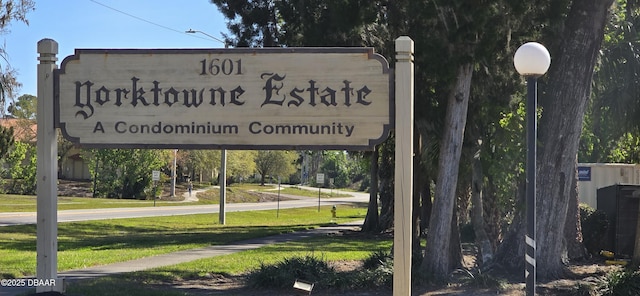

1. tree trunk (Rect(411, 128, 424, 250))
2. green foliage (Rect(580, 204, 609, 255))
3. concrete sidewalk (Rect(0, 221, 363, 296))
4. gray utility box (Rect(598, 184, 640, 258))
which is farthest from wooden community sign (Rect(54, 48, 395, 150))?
green foliage (Rect(580, 204, 609, 255))

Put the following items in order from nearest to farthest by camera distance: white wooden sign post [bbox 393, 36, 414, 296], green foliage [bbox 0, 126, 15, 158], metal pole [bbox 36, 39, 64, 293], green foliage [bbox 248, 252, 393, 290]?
white wooden sign post [bbox 393, 36, 414, 296] → metal pole [bbox 36, 39, 64, 293] → green foliage [bbox 248, 252, 393, 290] → green foliage [bbox 0, 126, 15, 158]

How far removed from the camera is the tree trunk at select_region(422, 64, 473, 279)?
11.2 m

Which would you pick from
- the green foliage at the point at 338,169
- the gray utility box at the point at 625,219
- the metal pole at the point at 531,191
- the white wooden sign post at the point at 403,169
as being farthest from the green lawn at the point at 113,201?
the metal pole at the point at 531,191

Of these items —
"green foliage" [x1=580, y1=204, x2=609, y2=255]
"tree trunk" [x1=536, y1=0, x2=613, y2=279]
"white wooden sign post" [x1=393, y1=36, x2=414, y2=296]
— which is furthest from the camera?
"green foliage" [x1=580, y1=204, x2=609, y2=255]

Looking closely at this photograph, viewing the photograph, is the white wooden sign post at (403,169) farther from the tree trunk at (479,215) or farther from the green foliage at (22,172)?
the green foliage at (22,172)

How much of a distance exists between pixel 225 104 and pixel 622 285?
612cm

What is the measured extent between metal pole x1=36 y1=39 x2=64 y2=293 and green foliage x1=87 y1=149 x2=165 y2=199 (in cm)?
4409

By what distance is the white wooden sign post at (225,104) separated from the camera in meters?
7.15

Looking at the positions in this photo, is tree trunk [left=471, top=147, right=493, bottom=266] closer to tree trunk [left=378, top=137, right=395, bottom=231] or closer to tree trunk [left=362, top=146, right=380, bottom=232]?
tree trunk [left=378, top=137, right=395, bottom=231]

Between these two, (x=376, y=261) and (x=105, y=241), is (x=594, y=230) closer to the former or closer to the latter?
(x=376, y=261)

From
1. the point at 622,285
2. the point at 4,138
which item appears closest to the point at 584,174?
the point at 622,285

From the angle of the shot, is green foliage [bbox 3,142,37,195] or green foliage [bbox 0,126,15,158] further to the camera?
green foliage [bbox 3,142,37,195]

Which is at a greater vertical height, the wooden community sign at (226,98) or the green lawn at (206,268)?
the wooden community sign at (226,98)

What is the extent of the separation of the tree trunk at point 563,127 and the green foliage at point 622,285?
1.54m
